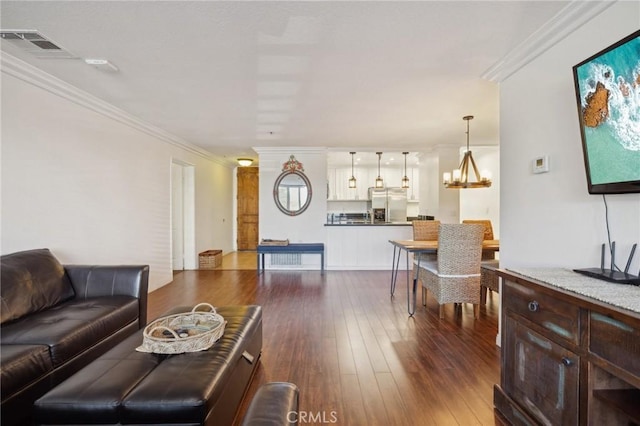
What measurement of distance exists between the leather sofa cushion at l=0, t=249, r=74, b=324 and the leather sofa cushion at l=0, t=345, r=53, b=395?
471 millimetres

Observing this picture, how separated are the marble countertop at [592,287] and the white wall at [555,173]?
29 cm

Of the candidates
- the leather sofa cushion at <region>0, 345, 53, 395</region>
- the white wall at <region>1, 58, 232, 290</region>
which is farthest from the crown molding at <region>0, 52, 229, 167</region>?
the leather sofa cushion at <region>0, 345, 53, 395</region>

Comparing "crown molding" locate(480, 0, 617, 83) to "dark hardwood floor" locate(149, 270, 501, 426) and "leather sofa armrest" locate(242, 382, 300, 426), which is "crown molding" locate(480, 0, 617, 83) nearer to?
"dark hardwood floor" locate(149, 270, 501, 426)

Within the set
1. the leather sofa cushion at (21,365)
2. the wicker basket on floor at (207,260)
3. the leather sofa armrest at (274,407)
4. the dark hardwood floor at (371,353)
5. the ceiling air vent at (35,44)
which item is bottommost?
the dark hardwood floor at (371,353)

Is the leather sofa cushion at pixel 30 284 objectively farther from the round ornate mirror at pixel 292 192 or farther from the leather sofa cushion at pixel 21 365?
the round ornate mirror at pixel 292 192

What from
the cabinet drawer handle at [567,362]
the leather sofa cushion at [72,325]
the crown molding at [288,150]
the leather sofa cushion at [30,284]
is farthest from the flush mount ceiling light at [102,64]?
the cabinet drawer handle at [567,362]

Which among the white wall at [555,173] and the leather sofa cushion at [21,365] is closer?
the leather sofa cushion at [21,365]

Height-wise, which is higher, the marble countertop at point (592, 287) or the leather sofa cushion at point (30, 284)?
the marble countertop at point (592, 287)

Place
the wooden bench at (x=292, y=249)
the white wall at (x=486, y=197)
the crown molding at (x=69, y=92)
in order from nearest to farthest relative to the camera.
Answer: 1. the crown molding at (x=69, y=92)
2. the wooden bench at (x=292, y=249)
3. the white wall at (x=486, y=197)

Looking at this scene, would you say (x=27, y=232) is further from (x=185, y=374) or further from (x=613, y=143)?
(x=613, y=143)

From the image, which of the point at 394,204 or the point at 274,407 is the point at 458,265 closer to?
the point at 274,407

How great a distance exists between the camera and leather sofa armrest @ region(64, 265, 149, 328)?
245 centimetres

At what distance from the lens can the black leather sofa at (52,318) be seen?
1.50m

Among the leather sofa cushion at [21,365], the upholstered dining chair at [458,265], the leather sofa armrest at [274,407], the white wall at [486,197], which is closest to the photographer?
the leather sofa armrest at [274,407]
